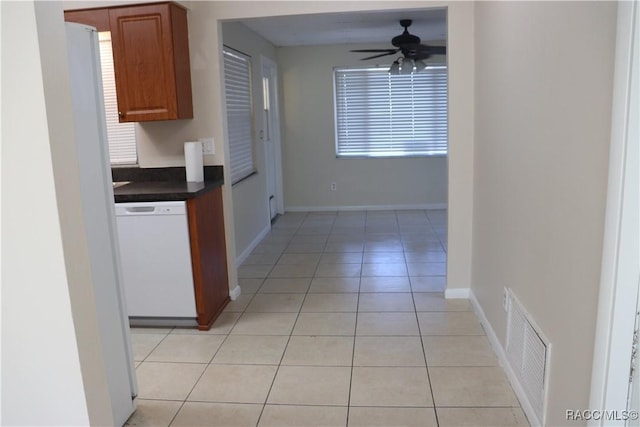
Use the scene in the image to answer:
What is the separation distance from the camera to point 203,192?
3.25 m

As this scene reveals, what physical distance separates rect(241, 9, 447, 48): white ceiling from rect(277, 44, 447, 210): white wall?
14.3 inches

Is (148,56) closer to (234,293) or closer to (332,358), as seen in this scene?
(234,293)

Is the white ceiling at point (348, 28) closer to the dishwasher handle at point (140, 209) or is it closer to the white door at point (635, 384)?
the dishwasher handle at point (140, 209)

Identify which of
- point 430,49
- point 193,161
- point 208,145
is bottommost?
point 193,161

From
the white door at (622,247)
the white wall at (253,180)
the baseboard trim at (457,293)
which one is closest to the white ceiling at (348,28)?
the white wall at (253,180)

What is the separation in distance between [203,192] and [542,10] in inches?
84.7

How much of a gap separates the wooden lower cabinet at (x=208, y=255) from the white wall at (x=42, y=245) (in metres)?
1.55

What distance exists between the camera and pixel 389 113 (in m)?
6.97

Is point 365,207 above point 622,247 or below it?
below

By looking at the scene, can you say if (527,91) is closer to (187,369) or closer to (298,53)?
(187,369)

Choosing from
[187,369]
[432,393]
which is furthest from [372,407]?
[187,369]

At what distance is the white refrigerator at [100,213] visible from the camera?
6.64ft

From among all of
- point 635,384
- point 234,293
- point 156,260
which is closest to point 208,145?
point 156,260

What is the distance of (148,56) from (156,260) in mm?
1327
